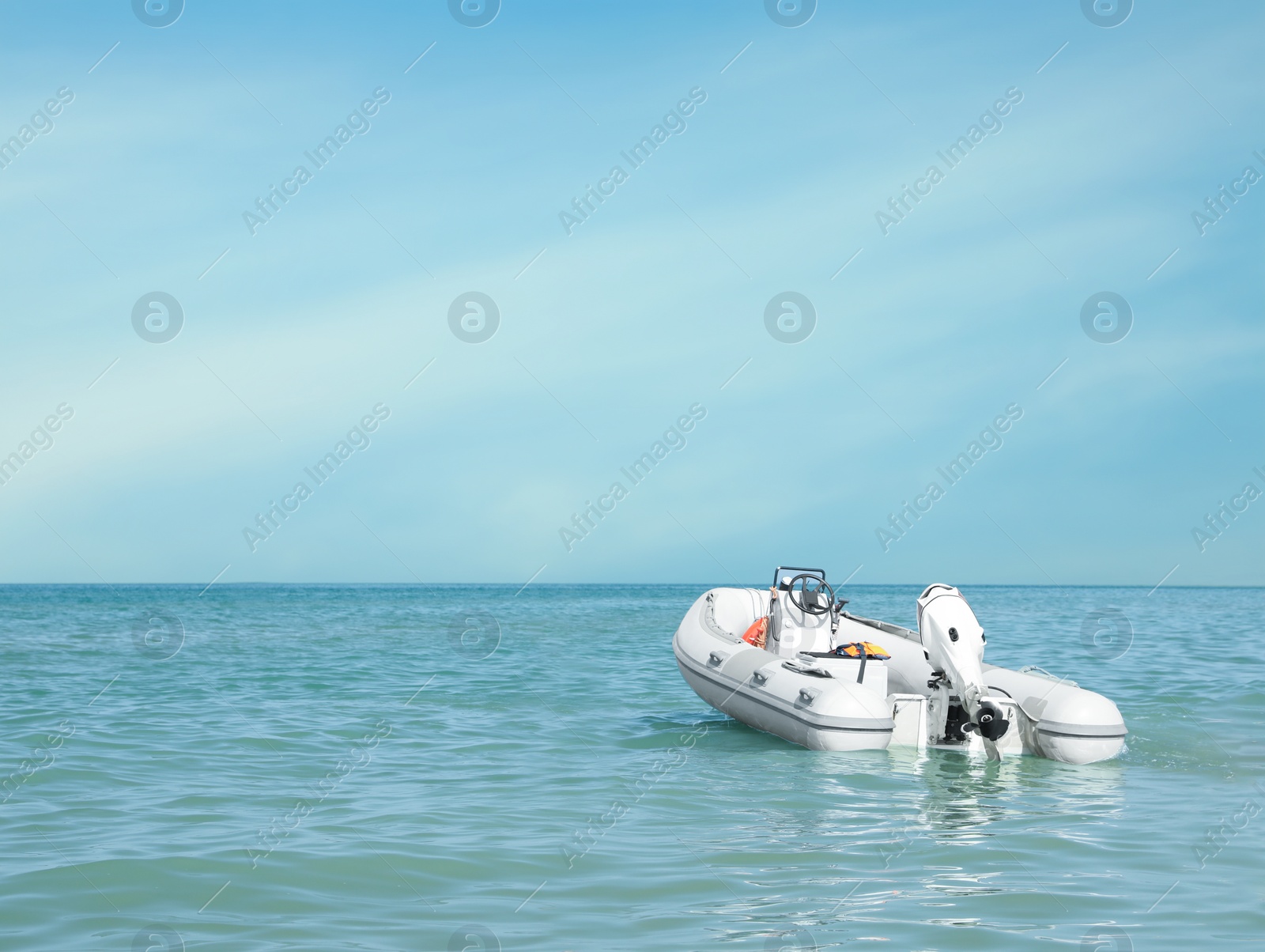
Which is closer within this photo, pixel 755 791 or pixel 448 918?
pixel 448 918

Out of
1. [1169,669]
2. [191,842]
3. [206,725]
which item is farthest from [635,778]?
[1169,669]

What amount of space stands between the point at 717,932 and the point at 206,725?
6233mm

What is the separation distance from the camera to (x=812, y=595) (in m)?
8.81

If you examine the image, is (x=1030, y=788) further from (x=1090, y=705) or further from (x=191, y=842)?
(x=191, y=842)

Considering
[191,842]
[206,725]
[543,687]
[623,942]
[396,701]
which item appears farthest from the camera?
[543,687]

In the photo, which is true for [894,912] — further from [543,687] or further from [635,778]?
[543,687]

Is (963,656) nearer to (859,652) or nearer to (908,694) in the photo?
(908,694)

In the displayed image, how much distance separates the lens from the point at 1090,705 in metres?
7.09

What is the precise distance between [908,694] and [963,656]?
0.88 metres

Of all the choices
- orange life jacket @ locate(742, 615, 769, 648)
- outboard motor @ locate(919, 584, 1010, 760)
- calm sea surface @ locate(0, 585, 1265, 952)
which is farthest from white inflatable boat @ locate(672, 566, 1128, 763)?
orange life jacket @ locate(742, 615, 769, 648)

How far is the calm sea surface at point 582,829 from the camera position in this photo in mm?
4145

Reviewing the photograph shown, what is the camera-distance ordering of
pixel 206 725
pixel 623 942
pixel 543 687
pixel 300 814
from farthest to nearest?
pixel 543 687 < pixel 206 725 < pixel 300 814 < pixel 623 942

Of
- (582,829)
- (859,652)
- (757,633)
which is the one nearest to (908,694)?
(859,652)

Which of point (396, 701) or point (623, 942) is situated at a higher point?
point (623, 942)
